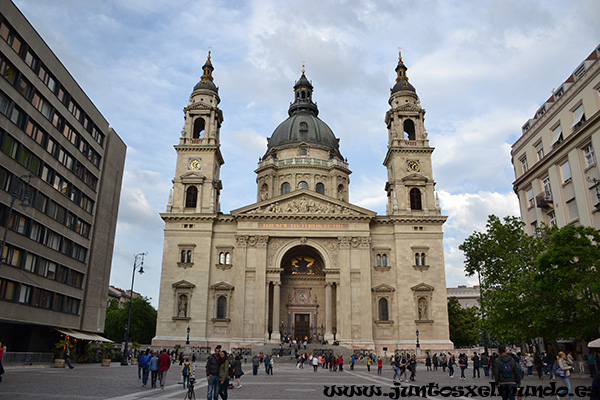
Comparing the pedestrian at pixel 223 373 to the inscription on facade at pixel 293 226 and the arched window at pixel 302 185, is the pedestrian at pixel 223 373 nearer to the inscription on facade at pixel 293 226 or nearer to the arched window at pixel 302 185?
the inscription on facade at pixel 293 226

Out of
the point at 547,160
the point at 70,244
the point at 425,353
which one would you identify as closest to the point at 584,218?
the point at 547,160

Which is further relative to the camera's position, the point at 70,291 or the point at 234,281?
the point at 234,281

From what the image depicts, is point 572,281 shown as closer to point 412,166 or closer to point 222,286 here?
point 412,166

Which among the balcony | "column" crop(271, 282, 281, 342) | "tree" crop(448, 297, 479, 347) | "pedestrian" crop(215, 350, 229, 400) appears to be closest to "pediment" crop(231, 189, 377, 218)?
"column" crop(271, 282, 281, 342)

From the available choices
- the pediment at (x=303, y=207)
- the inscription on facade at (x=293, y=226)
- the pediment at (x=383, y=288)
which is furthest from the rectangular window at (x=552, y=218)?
the inscription on facade at (x=293, y=226)

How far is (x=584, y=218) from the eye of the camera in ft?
93.6

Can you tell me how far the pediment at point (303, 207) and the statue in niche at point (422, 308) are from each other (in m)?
10.4

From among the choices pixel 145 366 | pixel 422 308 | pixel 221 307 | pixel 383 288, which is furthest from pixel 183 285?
pixel 145 366

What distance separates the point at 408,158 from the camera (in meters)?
57.0

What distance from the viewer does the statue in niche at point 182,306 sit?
5025 centimetres

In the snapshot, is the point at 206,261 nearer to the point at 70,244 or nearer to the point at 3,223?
the point at 70,244

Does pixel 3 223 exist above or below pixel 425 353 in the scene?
above

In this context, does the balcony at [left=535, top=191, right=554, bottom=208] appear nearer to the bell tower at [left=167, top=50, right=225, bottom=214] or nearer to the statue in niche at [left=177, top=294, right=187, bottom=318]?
the bell tower at [left=167, top=50, right=225, bottom=214]

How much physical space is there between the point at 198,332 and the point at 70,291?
14457 millimetres
